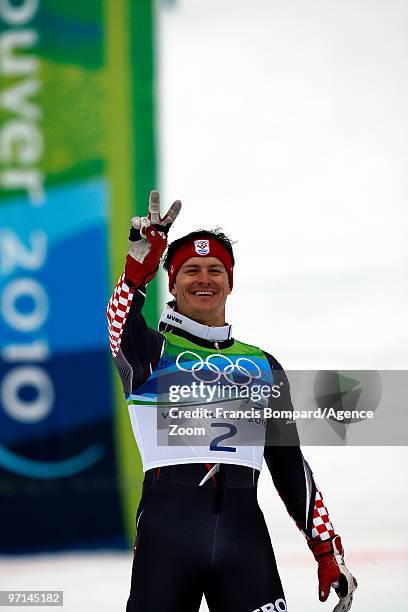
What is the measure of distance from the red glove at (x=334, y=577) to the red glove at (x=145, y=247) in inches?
38.4

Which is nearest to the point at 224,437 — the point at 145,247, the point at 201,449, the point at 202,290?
the point at 201,449

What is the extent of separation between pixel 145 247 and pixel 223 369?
0.49 meters

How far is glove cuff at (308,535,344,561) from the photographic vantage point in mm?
2939

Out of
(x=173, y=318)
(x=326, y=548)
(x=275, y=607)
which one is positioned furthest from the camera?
(x=173, y=318)

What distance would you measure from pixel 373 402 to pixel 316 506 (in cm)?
126

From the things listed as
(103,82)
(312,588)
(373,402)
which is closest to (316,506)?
(373,402)

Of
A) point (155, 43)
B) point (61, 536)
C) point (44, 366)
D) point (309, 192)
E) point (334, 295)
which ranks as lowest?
point (61, 536)

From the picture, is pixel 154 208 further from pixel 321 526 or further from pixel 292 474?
pixel 321 526

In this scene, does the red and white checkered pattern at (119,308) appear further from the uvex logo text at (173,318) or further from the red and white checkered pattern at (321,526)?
the red and white checkered pattern at (321,526)

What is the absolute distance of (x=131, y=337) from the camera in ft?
9.13

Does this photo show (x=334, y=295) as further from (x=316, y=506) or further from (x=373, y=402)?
(x=316, y=506)

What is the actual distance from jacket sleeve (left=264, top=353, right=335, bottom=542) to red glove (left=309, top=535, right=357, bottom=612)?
61 millimetres

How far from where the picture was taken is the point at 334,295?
717 cm

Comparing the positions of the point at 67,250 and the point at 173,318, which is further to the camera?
the point at 67,250
